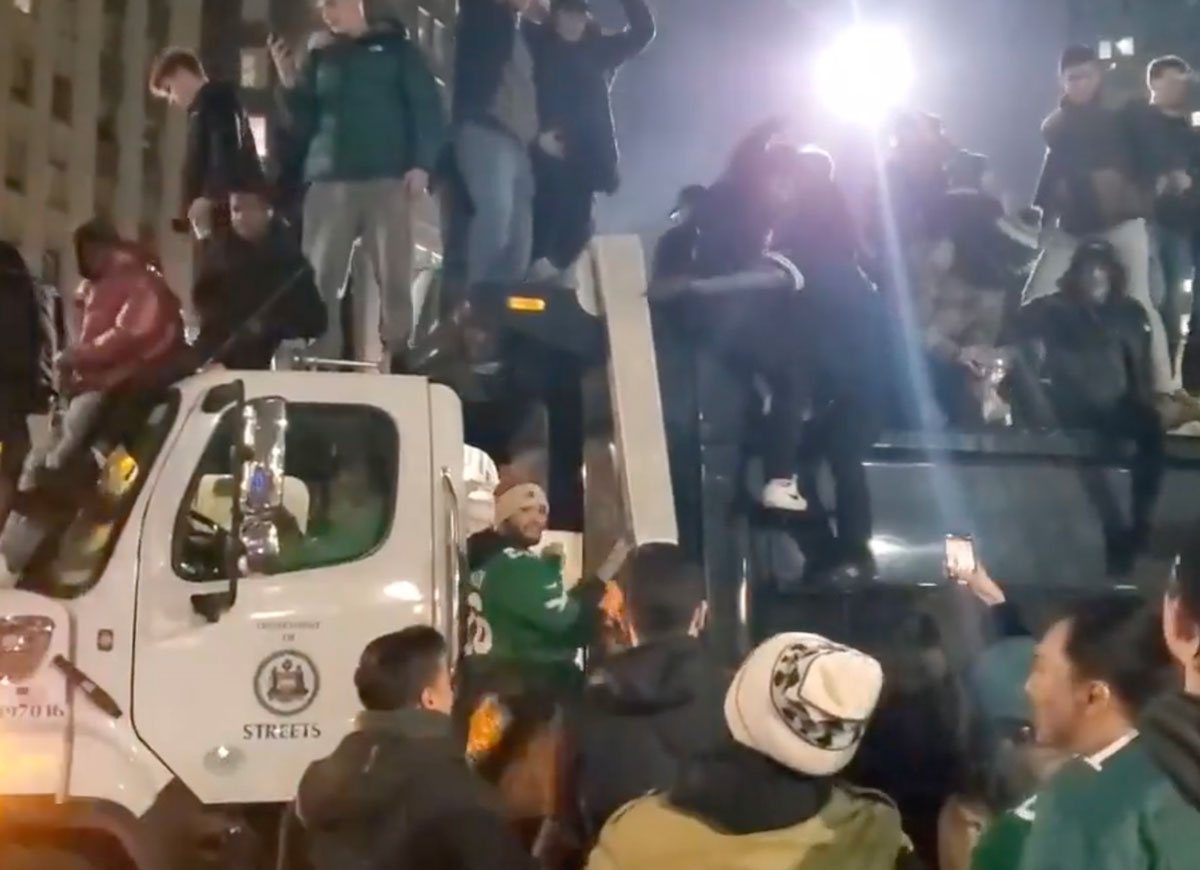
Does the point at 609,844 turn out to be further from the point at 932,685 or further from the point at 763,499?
the point at 763,499

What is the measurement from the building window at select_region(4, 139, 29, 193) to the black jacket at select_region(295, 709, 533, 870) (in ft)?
10.7

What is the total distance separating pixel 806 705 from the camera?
6.12 feet

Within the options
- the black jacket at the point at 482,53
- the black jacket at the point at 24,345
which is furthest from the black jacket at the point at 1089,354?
the black jacket at the point at 24,345

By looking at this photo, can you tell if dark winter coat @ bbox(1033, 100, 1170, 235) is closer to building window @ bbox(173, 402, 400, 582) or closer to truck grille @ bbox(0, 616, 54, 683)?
building window @ bbox(173, 402, 400, 582)

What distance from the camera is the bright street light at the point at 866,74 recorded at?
3.61m

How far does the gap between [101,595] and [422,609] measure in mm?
589

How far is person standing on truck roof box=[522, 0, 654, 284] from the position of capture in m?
3.62


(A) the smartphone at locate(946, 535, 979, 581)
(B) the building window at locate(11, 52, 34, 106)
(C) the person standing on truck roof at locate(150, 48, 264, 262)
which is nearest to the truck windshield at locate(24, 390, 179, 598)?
(C) the person standing on truck roof at locate(150, 48, 264, 262)

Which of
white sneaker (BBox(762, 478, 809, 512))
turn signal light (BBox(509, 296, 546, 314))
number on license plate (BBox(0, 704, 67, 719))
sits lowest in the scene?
number on license plate (BBox(0, 704, 67, 719))

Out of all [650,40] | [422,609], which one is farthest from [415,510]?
[650,40]

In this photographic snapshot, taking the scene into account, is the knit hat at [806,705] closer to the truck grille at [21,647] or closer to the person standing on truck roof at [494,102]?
the truck grille at [21,647]

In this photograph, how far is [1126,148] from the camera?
3.74 metres

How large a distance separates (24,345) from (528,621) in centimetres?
144

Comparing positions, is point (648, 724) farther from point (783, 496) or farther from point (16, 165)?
point (16, 165)
